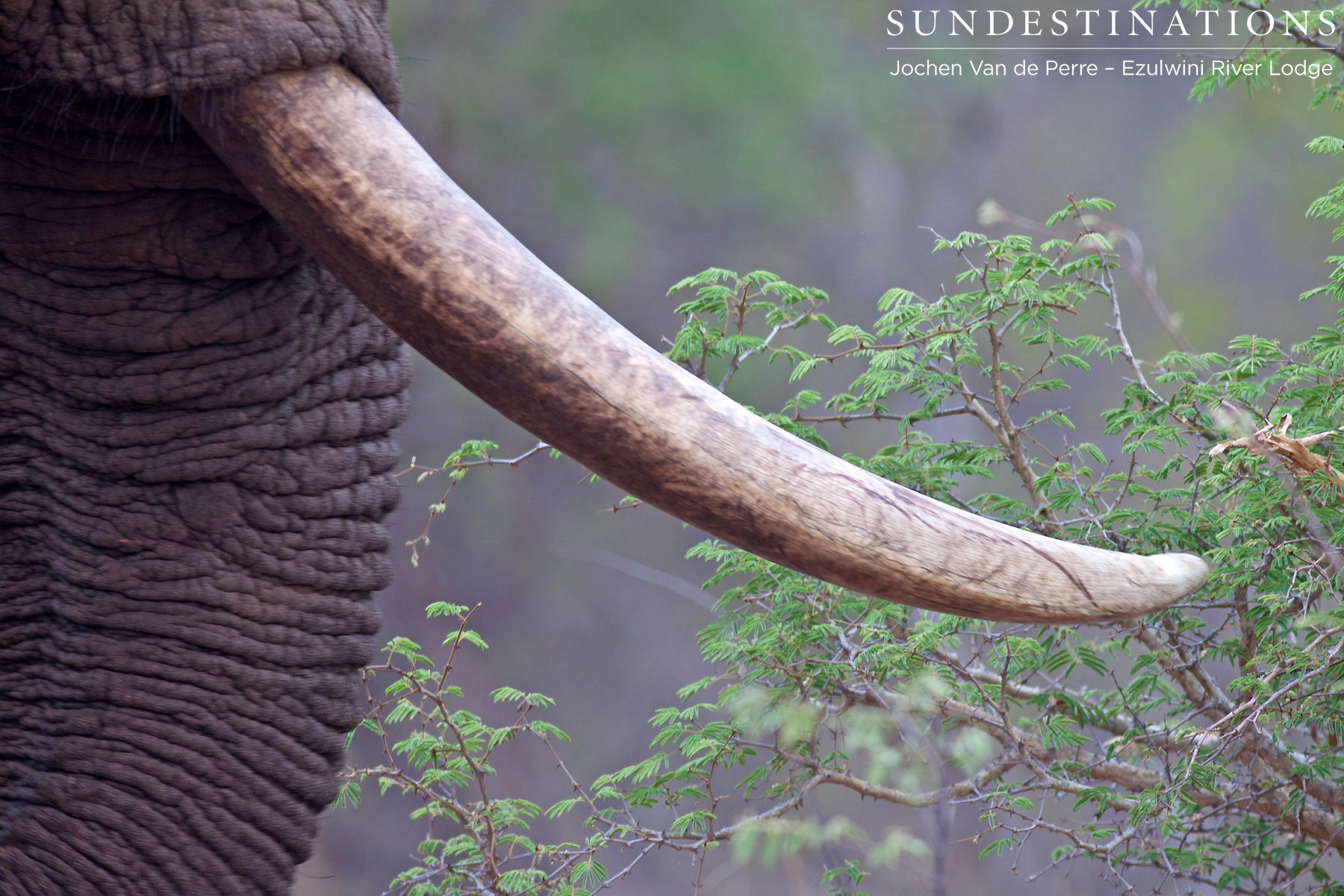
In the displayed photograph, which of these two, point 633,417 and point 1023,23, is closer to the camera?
point 633,417

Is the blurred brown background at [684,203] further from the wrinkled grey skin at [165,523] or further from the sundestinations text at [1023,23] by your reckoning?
the wrinkled grey skin at [165,523]

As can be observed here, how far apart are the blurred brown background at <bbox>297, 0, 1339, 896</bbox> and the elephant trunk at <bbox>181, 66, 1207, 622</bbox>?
3.69 m

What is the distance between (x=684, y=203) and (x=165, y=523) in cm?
407

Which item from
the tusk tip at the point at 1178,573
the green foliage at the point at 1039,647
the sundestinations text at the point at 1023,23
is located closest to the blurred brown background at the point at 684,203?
the sundestinations text at the point at 1023,23

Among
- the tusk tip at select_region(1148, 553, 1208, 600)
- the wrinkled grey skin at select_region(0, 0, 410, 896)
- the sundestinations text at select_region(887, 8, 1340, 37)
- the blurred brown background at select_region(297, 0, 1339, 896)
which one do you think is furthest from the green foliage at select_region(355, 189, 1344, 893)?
the sundestinations text at select_region(887, 8, 1340, 37)

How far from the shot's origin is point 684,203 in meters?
5.07

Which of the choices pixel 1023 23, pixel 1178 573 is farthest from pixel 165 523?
pixel 1023 23

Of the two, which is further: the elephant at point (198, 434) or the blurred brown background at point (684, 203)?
the blurred brown background at point (684, 203)

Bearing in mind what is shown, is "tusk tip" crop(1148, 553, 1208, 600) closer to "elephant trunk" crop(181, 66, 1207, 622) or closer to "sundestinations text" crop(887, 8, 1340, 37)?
"elephant trunk" crop(181, 66, 1207, 622)

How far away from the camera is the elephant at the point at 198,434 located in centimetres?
100

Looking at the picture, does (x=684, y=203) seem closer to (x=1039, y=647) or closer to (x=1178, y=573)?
(x=1039, y=647)

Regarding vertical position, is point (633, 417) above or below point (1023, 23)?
below

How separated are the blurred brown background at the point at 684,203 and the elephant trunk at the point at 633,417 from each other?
3692 millimetres

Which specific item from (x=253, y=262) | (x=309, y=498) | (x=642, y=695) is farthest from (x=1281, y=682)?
(x=642, y=695)
